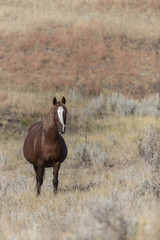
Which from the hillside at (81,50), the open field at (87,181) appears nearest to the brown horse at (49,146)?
the open field at (87,181)

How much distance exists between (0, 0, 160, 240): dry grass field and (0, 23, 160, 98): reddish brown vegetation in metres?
0.06

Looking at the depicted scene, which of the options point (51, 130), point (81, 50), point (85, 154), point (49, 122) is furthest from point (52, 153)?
point (81, 50)

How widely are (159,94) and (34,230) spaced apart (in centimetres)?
2082

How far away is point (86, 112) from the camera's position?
21.1 metres

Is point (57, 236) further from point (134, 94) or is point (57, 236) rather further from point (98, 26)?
point (98, 26)

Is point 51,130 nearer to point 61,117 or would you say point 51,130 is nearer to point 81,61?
point 61,117

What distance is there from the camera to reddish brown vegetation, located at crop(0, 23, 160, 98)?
25688 millimetres

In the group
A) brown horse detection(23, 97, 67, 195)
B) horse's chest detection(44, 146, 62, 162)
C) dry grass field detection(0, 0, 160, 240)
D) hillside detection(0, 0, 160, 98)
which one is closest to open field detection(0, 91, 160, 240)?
dry grass field detection(0, 0, 160, 240)

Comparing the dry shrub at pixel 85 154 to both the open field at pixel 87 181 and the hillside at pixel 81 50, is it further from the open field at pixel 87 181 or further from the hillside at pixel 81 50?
the hillside at pixel 81 50

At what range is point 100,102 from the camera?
22578 mm

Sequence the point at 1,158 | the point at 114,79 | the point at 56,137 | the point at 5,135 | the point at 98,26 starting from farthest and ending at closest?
the point at 98,26 < the point at 114,79 < the point at 5,135 < the point at 1,158 < the point at 56,137

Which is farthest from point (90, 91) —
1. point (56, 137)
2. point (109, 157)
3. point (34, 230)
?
point (34, 230)

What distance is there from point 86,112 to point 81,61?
25.6 feet

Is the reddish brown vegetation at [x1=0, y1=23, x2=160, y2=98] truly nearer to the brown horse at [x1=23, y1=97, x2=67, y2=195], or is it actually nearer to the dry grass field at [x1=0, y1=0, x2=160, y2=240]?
the dry grass field at [x1=0, y1=0, x2=160, y2=240]
